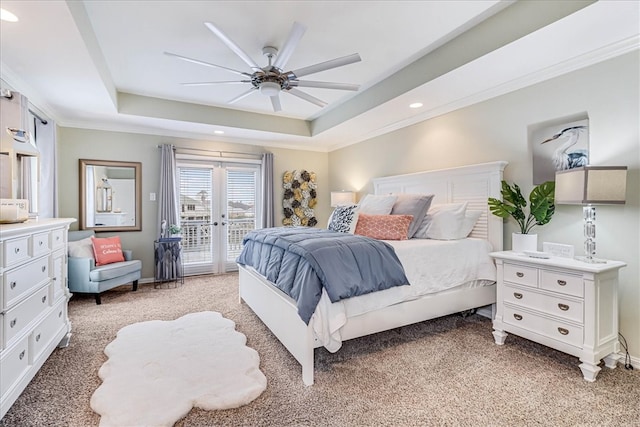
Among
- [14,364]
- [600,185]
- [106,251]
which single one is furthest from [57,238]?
[600,185]

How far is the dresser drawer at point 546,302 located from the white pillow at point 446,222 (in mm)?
691

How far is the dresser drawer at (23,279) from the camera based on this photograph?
1635mm

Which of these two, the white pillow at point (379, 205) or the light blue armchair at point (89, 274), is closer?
the white pillow at point (379, 205)

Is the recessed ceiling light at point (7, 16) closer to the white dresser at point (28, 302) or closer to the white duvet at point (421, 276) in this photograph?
the white dresser at point (28, 302)

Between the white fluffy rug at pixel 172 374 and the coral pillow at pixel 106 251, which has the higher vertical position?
the coral pillow at pixel 106 251

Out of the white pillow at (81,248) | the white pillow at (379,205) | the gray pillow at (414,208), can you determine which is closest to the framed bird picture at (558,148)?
the gray pillow at (414,208)

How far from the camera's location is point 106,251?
394 cm

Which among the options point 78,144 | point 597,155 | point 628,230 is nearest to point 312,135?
point 78,144

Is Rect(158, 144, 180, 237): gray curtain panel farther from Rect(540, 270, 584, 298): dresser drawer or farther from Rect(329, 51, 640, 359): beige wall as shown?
Rect(540, 270, 584, 298): dresser drawer

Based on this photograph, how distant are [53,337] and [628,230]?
4.33 metres

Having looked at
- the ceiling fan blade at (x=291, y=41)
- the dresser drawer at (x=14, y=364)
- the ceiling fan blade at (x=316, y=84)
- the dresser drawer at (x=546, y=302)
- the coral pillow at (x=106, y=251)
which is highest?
the ceiling fan blade at (x=291, y=41)

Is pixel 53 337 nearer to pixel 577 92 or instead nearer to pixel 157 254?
pixel 157 254

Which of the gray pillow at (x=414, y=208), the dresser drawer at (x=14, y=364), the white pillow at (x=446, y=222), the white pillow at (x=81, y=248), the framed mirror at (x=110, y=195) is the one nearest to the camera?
the dresser drawer at (x=14, y=364)

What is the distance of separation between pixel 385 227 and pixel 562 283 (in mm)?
1441
